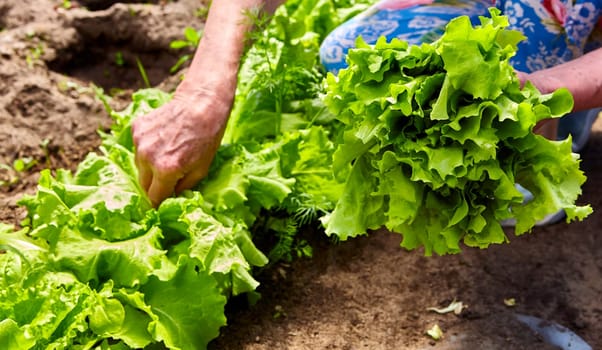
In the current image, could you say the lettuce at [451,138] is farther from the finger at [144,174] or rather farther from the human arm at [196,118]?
the finger at [144,174]

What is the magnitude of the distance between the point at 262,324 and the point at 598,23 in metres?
1.54

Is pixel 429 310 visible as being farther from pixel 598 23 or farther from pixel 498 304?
pixel 598 23

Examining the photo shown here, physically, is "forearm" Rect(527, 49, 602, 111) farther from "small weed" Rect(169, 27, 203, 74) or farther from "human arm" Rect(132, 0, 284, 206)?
"small weed" Rect(169, 27, 203, 74)

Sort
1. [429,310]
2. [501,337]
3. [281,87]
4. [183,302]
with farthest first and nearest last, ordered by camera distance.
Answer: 1. [281,87]
2. [429,310]
3. [501,337]
4. [183,302]

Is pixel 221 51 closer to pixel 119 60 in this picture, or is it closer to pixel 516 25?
pixel 516 25

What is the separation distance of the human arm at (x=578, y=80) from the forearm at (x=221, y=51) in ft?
3.09

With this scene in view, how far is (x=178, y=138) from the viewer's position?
2178mm

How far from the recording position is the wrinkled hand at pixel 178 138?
2.18m

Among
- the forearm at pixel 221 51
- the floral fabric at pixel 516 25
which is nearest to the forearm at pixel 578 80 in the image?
the floral fabric at pixel 516 25

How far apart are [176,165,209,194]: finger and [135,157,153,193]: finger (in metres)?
0.10

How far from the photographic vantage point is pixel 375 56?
5.72 feet

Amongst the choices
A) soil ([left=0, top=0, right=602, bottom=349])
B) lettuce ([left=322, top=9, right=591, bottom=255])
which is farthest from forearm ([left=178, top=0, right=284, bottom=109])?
soil ([left=0, top=0, right=602, bottom=349])

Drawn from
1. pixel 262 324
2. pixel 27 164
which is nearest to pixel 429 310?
pixel 262 324

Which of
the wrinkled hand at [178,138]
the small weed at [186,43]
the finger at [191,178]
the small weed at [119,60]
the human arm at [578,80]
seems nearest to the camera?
the human arm at [578,80]
